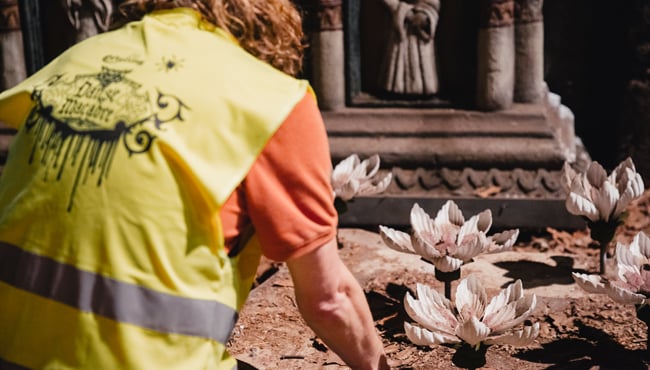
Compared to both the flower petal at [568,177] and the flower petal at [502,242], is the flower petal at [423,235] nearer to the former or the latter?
the flower petal at [502,242]

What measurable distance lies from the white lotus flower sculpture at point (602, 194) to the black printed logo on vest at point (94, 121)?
1988 mm

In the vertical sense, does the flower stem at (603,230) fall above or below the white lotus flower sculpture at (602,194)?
below

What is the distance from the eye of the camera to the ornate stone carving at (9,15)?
193 inches

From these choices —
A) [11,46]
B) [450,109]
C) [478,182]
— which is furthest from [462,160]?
[11,46]

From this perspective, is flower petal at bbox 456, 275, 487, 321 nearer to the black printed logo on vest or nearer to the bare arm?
the bare arm

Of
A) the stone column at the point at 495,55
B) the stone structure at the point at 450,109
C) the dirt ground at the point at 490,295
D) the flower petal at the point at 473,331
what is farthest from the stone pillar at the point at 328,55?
the flower petal at the point at 473,331

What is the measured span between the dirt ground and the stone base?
228mm

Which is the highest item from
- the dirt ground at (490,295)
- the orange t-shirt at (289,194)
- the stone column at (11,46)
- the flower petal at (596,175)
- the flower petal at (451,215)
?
the orange t-shirt at (289,194)

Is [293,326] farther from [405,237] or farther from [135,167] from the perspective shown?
[135,167]

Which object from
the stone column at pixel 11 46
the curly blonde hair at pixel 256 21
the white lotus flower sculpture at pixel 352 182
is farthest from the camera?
the stone column at pixel 11 46

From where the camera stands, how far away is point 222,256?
62.4 inches

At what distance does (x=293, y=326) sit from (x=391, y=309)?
1.23 ft

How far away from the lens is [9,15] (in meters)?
4.91

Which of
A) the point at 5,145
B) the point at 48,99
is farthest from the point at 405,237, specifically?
the point at 5,145
